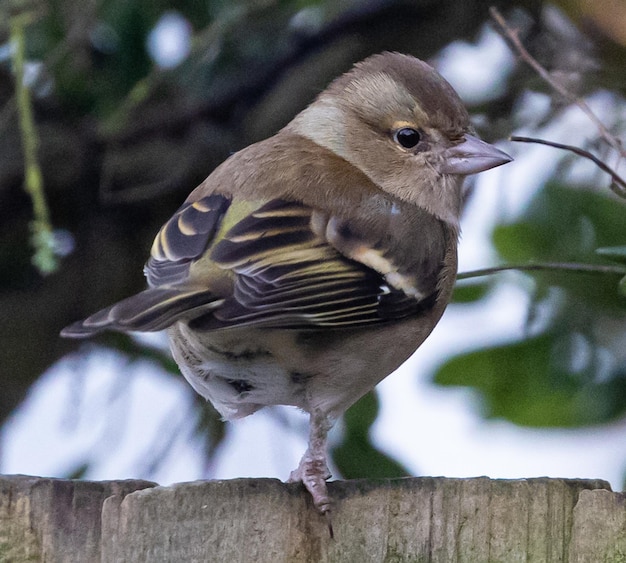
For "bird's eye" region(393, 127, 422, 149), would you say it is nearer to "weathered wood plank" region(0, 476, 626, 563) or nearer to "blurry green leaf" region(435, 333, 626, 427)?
"blurry green leaf" region(435, 333, 626, 427)

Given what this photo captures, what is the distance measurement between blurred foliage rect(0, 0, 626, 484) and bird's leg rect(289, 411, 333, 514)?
62 centimetres

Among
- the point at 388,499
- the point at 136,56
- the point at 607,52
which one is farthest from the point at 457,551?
the point at 136,56

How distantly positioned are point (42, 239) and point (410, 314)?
3.54 feet

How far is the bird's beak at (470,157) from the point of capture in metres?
3.52

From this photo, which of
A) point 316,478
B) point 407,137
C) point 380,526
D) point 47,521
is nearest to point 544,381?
point 407,137

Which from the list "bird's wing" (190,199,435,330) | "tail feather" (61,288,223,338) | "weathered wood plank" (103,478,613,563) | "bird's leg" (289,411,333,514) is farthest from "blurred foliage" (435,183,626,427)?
"weathered wood plank" (103,478,613,563)

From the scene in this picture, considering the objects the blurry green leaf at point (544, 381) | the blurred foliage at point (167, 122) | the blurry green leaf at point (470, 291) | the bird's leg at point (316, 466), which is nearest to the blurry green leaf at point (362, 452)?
the blurred foliage at point (167, 122)

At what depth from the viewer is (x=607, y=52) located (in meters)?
3.35

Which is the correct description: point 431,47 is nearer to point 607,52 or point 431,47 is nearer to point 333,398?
point 607,52

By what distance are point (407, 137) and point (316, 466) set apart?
4.75 feet

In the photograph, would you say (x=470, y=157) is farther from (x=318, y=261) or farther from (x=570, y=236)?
(x=318, y=261)

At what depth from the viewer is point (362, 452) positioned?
3.67 meters

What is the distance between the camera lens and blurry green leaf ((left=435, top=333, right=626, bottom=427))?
3.48 meters

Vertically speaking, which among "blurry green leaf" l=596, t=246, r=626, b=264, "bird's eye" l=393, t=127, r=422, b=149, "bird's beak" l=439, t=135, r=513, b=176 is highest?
"bird's eye" l=393, t=127, r=422, b=149
